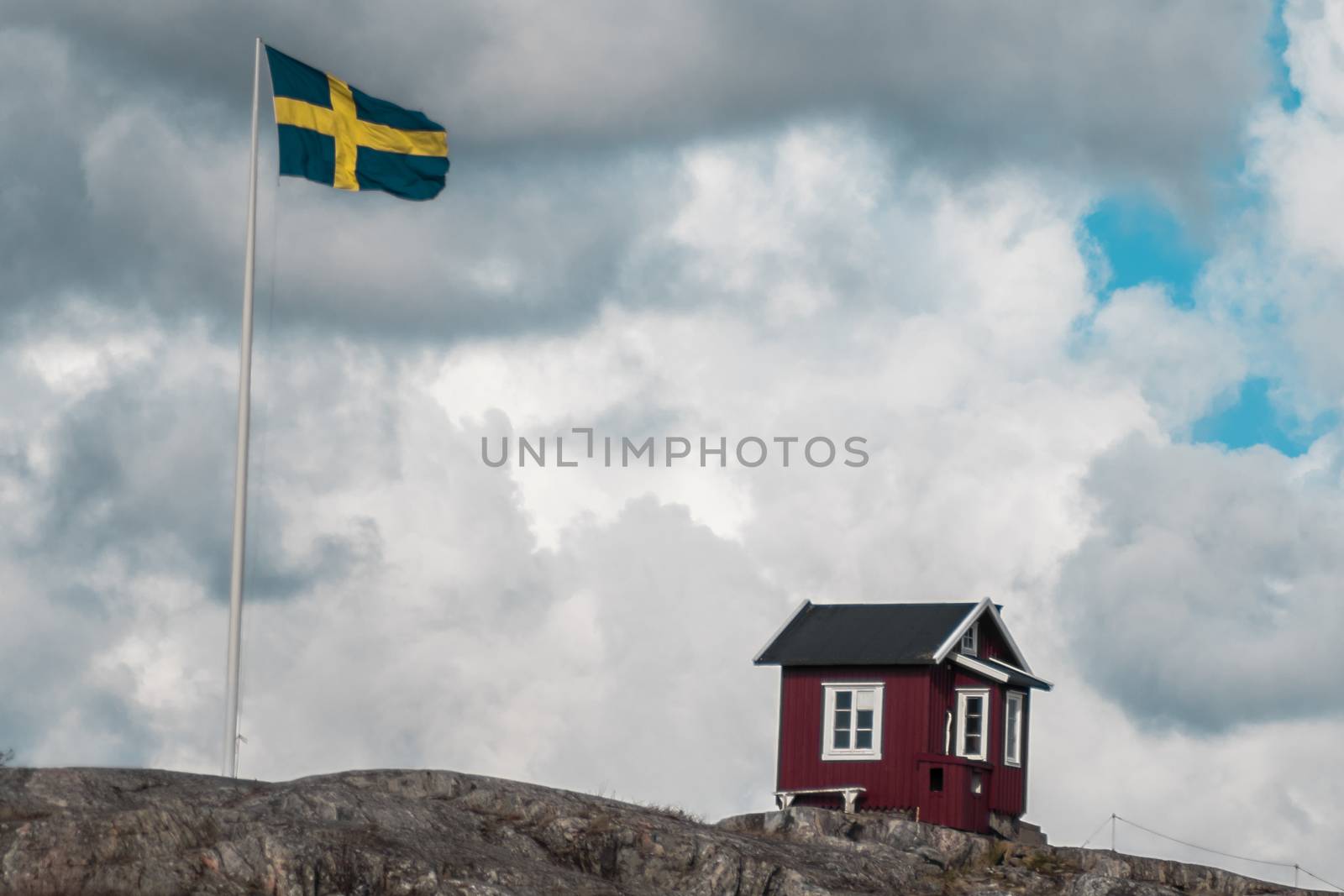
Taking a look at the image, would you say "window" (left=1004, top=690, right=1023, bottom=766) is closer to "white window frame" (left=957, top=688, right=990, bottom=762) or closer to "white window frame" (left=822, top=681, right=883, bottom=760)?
"white window frame" (left=957, top=688, right=990, bottom=762)

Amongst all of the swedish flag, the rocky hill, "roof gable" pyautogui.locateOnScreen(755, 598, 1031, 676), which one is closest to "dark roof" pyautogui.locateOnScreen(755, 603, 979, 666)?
"roof gable" pyautogui.locateOnScreen(755, 598, 1031, 676)

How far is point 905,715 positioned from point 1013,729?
4.57 m

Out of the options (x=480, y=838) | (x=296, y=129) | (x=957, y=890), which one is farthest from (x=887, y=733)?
(x=296, y=129)

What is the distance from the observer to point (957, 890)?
33906 mm

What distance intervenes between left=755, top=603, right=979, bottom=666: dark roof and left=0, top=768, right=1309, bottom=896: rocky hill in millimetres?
9059

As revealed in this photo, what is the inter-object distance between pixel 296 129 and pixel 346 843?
1483 cm

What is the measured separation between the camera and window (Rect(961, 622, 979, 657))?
154 ft

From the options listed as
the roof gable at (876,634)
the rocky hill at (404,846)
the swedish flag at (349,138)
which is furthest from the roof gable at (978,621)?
the swedish flag at (349,138)

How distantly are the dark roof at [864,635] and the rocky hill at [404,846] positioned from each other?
9.06 meters

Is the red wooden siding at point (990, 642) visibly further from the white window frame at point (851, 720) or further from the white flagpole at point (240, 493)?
the white flagpole at point (240, 493)

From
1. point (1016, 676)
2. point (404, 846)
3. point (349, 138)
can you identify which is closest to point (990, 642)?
point (1016, 676)

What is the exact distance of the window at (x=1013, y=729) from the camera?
4766cm

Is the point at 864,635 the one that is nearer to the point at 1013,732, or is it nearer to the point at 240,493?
the point at 1013,732

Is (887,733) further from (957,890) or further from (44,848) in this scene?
(44,848)
